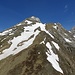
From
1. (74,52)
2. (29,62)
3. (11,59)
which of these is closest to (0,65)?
(11,59)

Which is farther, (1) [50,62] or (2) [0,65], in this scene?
(2) [0,65]

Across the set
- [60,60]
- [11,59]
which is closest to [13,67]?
[11,59]

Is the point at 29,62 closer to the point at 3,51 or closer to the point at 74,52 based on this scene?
the point at 3,51

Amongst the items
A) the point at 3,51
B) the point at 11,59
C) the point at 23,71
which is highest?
the point at 3,51

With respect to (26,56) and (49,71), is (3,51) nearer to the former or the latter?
(26,56)

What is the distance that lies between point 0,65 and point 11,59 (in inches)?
239

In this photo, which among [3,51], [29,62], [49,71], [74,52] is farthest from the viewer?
[74,52]

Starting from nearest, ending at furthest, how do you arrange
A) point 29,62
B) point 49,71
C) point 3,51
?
point 49,71
point 29,62
point 3,51

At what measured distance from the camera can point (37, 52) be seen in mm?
83125

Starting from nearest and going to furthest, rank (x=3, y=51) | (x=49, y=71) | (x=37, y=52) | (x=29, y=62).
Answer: (x=49, y=71), (x=29, y=62), (x=37, y=52), (x=3, y=51)

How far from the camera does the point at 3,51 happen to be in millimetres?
105812

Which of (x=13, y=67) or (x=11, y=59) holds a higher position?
(x=11, y=59)

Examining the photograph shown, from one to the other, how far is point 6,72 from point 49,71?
59.7 feet

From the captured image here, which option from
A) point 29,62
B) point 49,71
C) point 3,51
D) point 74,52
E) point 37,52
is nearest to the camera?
point 49,71
